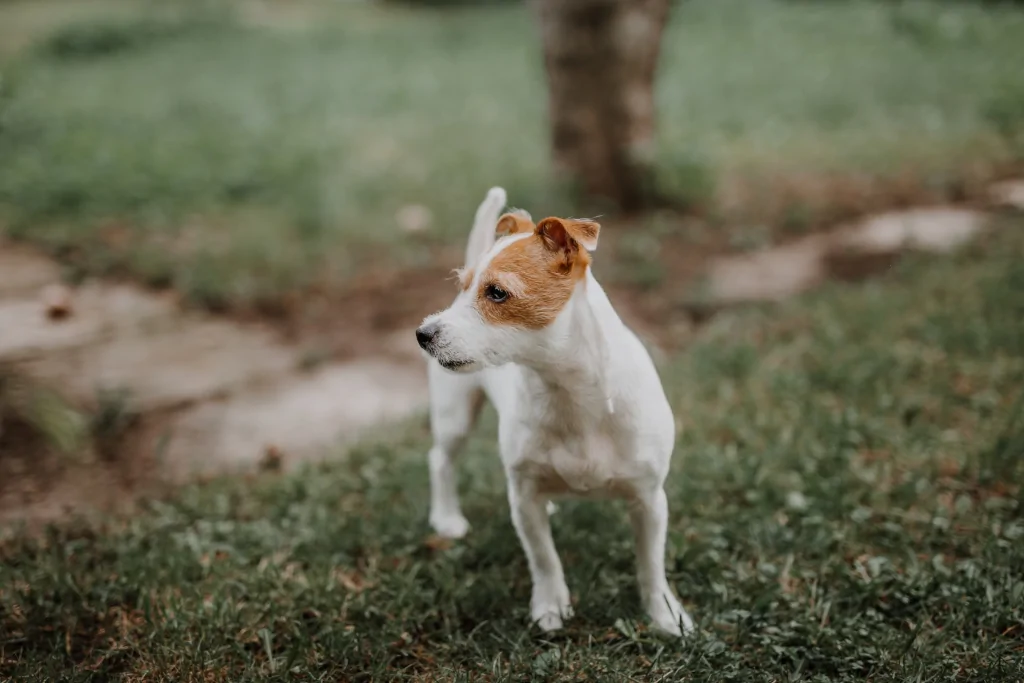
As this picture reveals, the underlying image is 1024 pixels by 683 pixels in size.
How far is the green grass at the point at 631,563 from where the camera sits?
9.40 feet

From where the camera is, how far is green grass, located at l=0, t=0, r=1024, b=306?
672cm

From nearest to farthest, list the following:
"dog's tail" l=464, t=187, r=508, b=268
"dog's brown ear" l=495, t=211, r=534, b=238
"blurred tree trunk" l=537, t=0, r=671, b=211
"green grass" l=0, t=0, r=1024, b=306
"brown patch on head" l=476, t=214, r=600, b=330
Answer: "brown patch on head" l=476, t=214, r=600, b=330
"dog's brown ear" l=495, t=211, r=534, b=238
"dog's tail" l=464, t=187, r=508, b=268
"blurred tree trunk" l=537, t=0, r=671, b=211
"green grass" l=0, t=0, r=1024, b=306

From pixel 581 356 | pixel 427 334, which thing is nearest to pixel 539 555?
pixel 581 356

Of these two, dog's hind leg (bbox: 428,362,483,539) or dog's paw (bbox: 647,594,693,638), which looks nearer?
dog's paw (bbox: 647,594,693,638)

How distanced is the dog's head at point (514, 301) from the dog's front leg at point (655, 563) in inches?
28.6

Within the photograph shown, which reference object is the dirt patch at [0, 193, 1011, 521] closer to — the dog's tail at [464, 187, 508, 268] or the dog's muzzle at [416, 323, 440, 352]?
the dog's tail at [464, 187, 508, 268]

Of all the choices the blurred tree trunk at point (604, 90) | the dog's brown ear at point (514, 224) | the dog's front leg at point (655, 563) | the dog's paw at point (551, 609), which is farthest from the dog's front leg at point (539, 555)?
the blurred tree trunk at point (604, 90)

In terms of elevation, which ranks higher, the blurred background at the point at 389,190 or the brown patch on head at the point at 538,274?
the brown patch on head at the point at 538,274

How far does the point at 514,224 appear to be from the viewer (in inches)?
102

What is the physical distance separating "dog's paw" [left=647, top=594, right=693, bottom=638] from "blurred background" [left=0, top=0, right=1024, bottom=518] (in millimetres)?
1860

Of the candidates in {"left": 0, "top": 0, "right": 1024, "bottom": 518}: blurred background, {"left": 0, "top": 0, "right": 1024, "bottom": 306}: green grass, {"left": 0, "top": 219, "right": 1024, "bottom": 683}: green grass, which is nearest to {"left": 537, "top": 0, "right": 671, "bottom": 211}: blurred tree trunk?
{"left": 0, "top": 0, "right": 1024, "bottom": 518}: blurred background

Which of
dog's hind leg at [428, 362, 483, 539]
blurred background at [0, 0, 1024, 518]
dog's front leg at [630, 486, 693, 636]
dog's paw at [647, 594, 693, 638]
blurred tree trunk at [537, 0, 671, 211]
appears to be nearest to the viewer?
dog's front leg at [630, 486, 693, 636]

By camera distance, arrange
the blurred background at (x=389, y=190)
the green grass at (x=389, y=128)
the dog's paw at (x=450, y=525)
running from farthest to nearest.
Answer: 1. the green grass at (x=389, y=128)
2. the blurred background at (x=389, y=190)
3. the dog's paw at (x=450, y=525)

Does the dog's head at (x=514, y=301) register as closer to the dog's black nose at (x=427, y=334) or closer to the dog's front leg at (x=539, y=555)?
the dog's black nose at (x=427, y=334)
